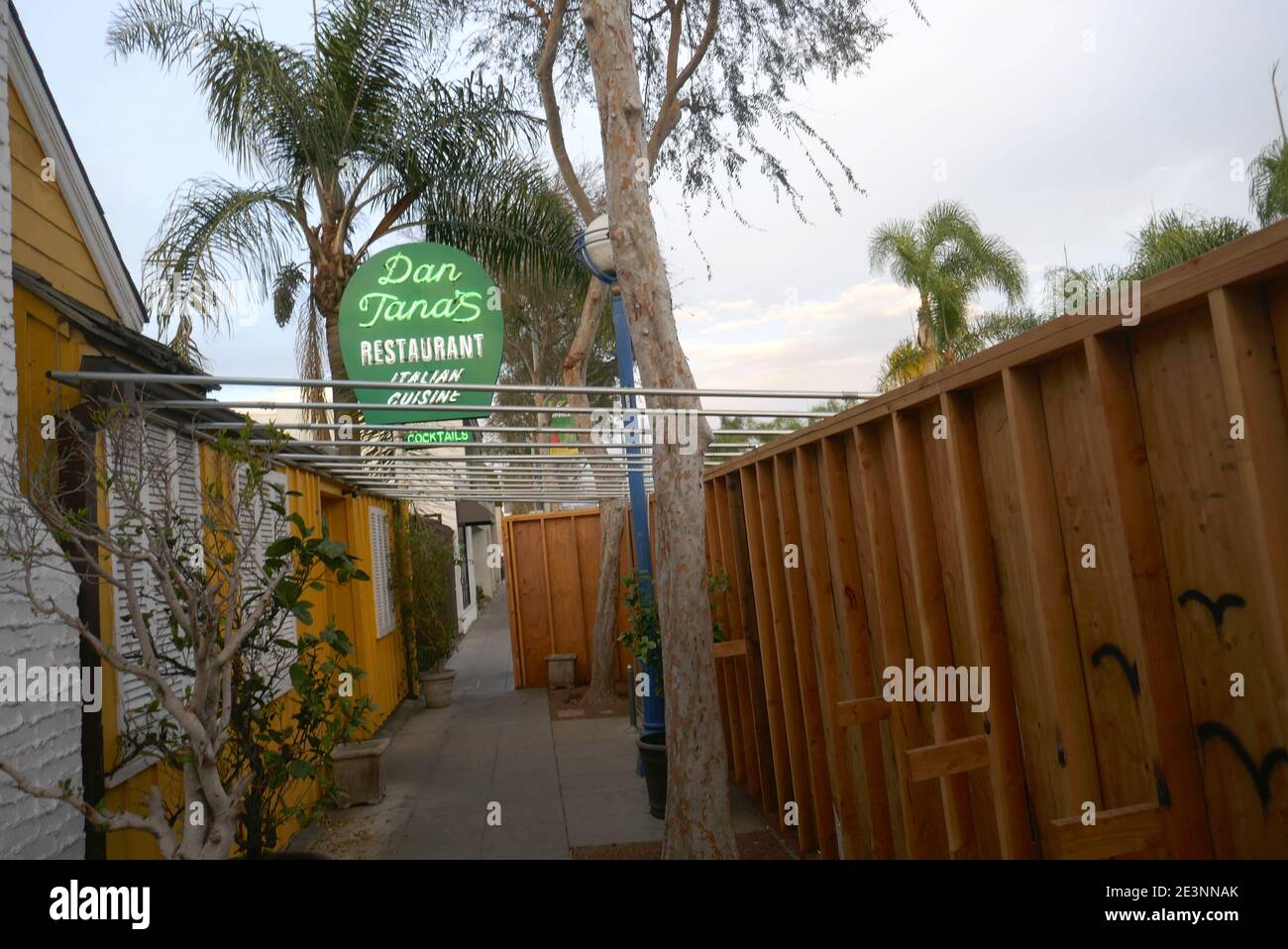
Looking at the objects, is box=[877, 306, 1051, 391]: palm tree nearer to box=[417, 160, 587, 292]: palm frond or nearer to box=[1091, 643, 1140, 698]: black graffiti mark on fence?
box=[417, 160, 587, 292]: palm frond

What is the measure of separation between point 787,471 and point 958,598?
183cm

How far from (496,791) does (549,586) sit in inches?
224

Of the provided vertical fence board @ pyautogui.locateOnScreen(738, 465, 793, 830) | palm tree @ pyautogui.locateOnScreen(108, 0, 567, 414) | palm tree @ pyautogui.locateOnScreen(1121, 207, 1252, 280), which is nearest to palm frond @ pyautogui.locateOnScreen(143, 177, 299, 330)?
palm tree @ pyautogui.locateOnScreen(108, 0, 567, 414)

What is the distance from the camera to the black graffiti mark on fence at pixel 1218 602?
2.08 metres

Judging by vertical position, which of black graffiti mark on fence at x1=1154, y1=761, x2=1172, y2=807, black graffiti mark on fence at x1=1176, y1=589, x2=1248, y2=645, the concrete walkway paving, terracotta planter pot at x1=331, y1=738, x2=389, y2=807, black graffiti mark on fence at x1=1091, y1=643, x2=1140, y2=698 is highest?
black graffiti mark on fence at x1=1176, y1=589, x2=1248, y2=645

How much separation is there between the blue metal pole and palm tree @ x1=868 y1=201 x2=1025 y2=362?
1206cm

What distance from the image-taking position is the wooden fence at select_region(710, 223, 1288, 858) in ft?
6.52

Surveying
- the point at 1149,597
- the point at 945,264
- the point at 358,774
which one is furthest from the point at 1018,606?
the point at 945,264

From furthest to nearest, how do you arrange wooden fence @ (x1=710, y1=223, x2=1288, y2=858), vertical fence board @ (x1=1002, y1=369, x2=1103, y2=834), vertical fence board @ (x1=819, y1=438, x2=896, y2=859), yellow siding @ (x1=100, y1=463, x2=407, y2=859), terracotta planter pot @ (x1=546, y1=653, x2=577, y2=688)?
terracotta planter pot @ (x1=546, y1=653, x2=577, y2=688) < vertical fence board @ (x1=819, y1=438, x2=896, y2=859) < yellow siding @ (x1=100, y1=463, x2=407, y2=859) < vertical fence board @ (x1=1002, y1=369, x2=1103, y2=834) < wooden fence @ (x1=710, y1=223, x2=1288, y2=858)

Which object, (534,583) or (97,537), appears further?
(534,583)

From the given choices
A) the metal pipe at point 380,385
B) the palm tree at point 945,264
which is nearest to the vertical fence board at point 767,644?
the metal pipe at point 380,385

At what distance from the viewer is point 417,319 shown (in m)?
6.63
